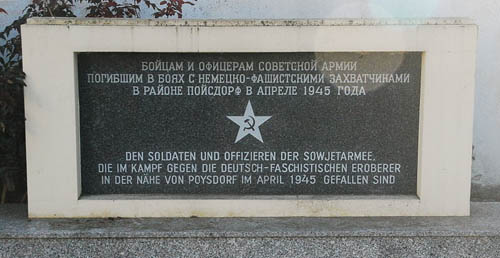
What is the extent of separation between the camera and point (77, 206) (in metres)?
4.06

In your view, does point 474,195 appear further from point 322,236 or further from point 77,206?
point 77,206

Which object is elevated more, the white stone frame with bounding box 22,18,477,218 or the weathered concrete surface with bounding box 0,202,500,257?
the white stone frame with bounding box 22,18,477,218

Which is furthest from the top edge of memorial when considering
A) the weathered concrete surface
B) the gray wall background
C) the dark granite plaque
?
the weathered concrete surface

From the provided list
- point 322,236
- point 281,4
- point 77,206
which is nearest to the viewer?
point 322,236

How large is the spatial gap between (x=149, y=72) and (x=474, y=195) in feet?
10.0

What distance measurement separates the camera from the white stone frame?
3932 mm

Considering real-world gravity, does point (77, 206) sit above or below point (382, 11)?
below

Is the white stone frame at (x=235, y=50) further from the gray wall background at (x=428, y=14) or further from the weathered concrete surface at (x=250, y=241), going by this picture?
the gray wall background at (x=428, y=14)

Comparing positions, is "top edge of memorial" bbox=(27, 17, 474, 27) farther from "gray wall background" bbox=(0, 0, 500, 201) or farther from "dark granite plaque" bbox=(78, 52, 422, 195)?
"gray wall background" bbox=(0, 0, 500, 201)

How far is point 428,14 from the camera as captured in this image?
5016 millimetres

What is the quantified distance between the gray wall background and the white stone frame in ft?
3.45

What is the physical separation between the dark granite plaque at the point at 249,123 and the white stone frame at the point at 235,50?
0.38 ft

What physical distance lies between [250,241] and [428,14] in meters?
2.61

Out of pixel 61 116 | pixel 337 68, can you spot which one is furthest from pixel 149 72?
pixel 337 68
